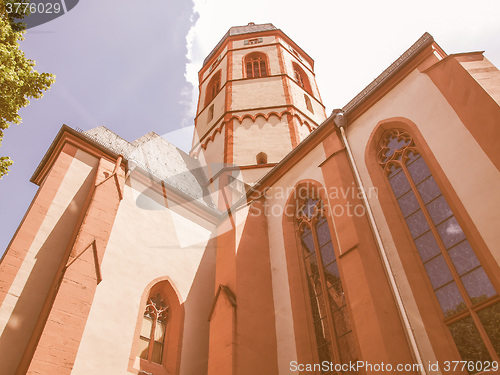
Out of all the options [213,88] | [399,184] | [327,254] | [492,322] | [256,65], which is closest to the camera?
[492,322]

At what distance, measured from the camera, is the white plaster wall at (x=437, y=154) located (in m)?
5.60

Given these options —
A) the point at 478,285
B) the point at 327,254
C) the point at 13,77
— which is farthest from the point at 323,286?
the point at 13,77

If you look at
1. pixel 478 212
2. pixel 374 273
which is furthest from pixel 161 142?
pixel 478 212

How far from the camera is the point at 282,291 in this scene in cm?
838

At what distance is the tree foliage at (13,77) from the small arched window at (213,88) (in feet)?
44.9

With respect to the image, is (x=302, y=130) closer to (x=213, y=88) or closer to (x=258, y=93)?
(x=258, y=93)

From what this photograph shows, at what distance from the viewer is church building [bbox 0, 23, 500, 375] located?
5.67 metres

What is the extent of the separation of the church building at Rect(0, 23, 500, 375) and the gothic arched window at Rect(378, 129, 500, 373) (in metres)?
0.02

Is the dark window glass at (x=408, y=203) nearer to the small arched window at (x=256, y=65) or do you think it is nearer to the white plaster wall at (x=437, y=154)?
the white plaster wall at (x=437, y=154)

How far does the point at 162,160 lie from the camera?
544 inches

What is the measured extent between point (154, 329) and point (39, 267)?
8.57 feet

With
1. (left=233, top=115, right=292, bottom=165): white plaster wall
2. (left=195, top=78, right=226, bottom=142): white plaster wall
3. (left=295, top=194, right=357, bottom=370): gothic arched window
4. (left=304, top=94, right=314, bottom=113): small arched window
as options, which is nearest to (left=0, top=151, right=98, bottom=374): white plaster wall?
(left=295, top=194, right=357, bottom=370): gothic arched window

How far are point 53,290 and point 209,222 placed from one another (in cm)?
519

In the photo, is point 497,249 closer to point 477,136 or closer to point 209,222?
point 477,136
